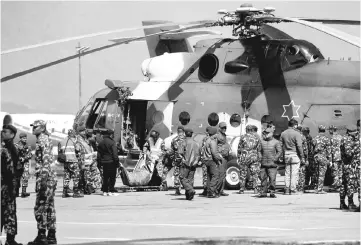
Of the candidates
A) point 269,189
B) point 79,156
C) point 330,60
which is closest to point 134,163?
point 79,156

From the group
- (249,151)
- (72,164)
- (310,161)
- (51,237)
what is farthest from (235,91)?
(51,237)

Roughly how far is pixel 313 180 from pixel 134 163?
4.52 m

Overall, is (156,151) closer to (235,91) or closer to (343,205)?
(235,91)

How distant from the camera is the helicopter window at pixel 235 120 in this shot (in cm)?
2373

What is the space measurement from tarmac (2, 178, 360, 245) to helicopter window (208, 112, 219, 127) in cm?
246

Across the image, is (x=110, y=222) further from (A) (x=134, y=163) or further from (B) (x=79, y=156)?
(A) (x=134, y=163)

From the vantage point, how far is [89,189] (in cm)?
2258

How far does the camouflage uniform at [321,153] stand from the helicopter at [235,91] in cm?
68

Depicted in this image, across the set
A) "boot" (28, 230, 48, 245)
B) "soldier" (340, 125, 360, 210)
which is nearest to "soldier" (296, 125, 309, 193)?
"soldier" (340, 125, 360, 210)

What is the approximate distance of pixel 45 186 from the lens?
13.8 meters

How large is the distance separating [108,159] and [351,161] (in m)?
6.68

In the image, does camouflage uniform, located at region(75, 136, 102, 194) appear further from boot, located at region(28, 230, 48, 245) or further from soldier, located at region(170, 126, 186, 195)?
boot, located at region(28, 230, 48, 245)

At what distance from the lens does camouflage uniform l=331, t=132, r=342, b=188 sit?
2238cm

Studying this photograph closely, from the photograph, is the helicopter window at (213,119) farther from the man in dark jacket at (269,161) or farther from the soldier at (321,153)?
the soldier at (321,153)
